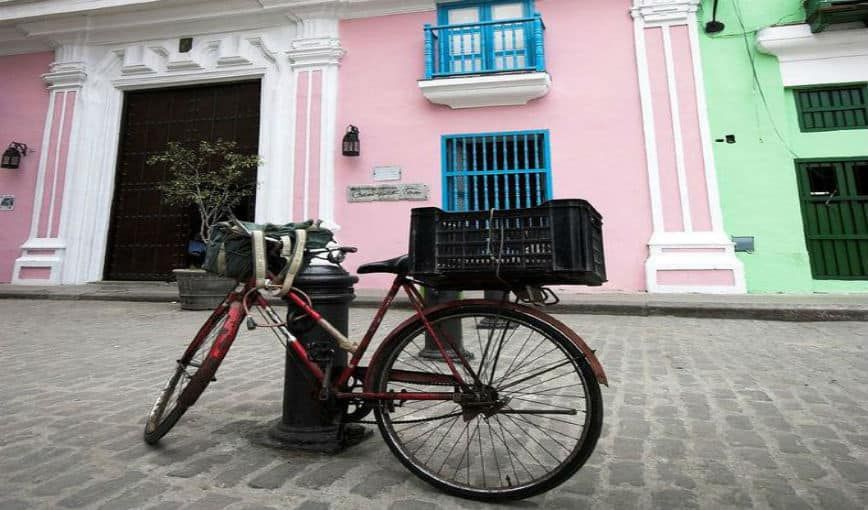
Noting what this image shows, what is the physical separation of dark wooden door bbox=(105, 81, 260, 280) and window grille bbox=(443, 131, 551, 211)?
4188 mm

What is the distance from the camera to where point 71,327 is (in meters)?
5.11

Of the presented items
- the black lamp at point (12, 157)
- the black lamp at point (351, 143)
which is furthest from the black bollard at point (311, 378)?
the black lamp at point (12, 157)

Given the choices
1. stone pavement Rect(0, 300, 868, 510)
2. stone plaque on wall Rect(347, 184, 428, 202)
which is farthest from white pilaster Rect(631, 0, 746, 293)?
stone plaque on wall Rect(347, 184, 428, 202)

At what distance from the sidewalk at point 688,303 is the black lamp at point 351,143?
2715 mm

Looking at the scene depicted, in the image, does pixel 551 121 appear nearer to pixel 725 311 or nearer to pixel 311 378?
pixel 725 311

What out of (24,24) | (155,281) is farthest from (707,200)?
(24,24)

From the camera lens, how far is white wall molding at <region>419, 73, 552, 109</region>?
7754 mm

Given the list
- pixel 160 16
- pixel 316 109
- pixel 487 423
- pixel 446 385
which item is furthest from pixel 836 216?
pixel 160 16

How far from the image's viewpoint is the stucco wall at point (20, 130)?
30.9 ft

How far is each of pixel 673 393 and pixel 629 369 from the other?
21.6 inches

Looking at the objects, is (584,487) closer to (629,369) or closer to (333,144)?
(629,369)

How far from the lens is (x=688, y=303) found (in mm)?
5746

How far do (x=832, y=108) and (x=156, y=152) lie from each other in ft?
42.0

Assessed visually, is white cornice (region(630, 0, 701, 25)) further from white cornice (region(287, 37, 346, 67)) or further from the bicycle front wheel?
the bicycle front wheel
